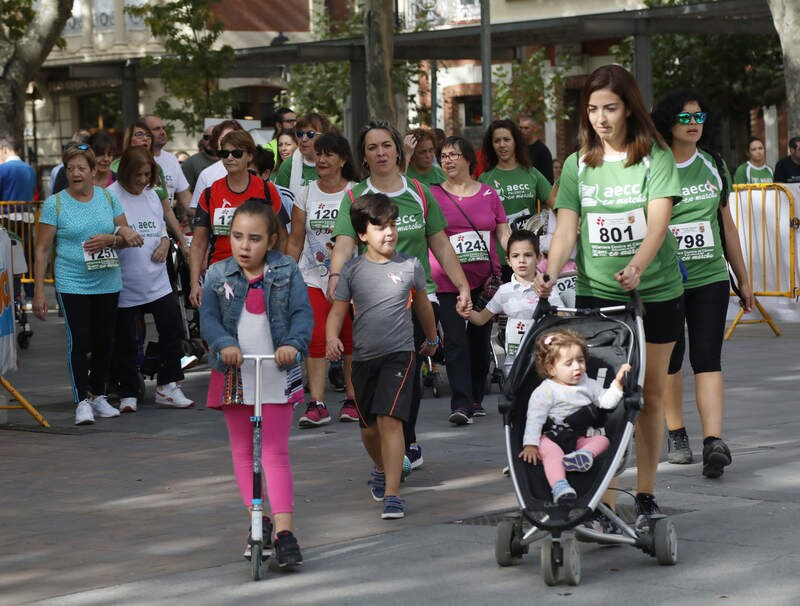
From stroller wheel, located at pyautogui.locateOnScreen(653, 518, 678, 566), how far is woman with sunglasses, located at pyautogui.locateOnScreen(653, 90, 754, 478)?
1.96 metres

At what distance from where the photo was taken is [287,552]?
6.34 m

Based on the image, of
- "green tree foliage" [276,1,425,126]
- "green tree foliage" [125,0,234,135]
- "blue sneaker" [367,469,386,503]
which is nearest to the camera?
"blue sneaker" [367,469,386,503]

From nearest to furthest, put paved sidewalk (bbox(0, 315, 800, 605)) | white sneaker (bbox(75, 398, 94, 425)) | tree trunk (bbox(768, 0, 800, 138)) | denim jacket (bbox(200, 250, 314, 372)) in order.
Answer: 1. paved sidewalk (bbox(0, 315, 800, 605))
2. denim jacket (bbox(200, 250, 314, 372))
3. white sneaker (bbox(75, 398, 94, 425))
4. tree trunk (bbox(768, 0, 800, 138))

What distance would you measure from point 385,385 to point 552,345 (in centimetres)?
144

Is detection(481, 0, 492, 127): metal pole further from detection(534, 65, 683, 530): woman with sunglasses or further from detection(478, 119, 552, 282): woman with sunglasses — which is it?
detection(534, 65, 683, 530): woman with sunglasses

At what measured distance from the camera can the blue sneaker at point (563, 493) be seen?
19.6 feet

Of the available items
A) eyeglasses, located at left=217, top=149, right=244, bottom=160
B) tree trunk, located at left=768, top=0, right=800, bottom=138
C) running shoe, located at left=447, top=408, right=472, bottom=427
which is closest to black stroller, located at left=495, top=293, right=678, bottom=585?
running shoe, located at left=447, top=408, right=472, bottom=427

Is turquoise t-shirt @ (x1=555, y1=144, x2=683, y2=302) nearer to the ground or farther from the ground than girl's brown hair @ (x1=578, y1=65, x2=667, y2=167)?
nearer to the ground

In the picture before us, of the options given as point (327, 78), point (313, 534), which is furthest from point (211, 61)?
point (313, 534)

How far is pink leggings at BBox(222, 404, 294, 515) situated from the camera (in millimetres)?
6555

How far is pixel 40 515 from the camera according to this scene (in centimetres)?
772

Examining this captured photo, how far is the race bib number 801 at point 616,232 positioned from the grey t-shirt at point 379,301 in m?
1.27

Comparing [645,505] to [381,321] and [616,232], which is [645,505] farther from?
[381,321]

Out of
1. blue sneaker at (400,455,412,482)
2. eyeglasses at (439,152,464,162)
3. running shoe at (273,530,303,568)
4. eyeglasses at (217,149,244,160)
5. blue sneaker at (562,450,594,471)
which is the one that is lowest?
blue sneaker at (400,455,412,482)
